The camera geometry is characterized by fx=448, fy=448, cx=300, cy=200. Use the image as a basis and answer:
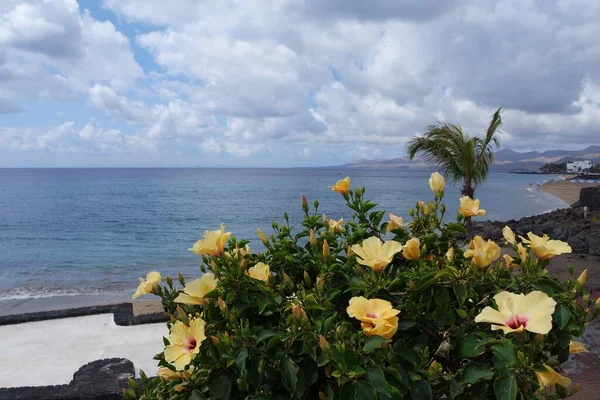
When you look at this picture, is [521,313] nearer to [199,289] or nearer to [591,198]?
[199,289]

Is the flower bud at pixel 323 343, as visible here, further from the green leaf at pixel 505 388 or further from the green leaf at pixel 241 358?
the green leaf at pixel 505 388

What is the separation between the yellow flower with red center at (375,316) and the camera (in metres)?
1.43

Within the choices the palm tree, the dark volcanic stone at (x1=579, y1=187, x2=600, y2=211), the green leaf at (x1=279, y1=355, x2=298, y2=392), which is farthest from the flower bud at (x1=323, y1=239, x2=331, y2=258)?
the dark volcanic stone at (x1=579, y1=187, x2=600, y2=211)

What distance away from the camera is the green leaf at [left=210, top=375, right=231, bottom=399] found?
158 centimetres

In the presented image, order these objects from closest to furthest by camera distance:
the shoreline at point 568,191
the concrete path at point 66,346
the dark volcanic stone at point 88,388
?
1. the dark volcanic stone at point 88,388
2. the concrete path at point 66,346
3. the shoreline at point 568,191

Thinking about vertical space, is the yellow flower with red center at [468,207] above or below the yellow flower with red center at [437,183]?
below

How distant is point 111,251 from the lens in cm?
2256

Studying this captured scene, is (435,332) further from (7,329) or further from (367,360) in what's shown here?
(7,329)

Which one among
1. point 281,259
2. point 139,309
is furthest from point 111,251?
point 281,259

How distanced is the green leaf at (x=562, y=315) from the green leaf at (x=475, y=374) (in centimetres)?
30

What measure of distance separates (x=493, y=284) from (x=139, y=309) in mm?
10430

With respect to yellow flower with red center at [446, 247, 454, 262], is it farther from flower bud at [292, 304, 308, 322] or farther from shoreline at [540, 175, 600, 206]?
shoreline at [540, 175, 600, 206]

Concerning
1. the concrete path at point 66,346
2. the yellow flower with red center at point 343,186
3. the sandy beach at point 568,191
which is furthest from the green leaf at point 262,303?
the sandy beach at point 568,191

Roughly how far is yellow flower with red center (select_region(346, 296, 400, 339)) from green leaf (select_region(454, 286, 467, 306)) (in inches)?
10.7
